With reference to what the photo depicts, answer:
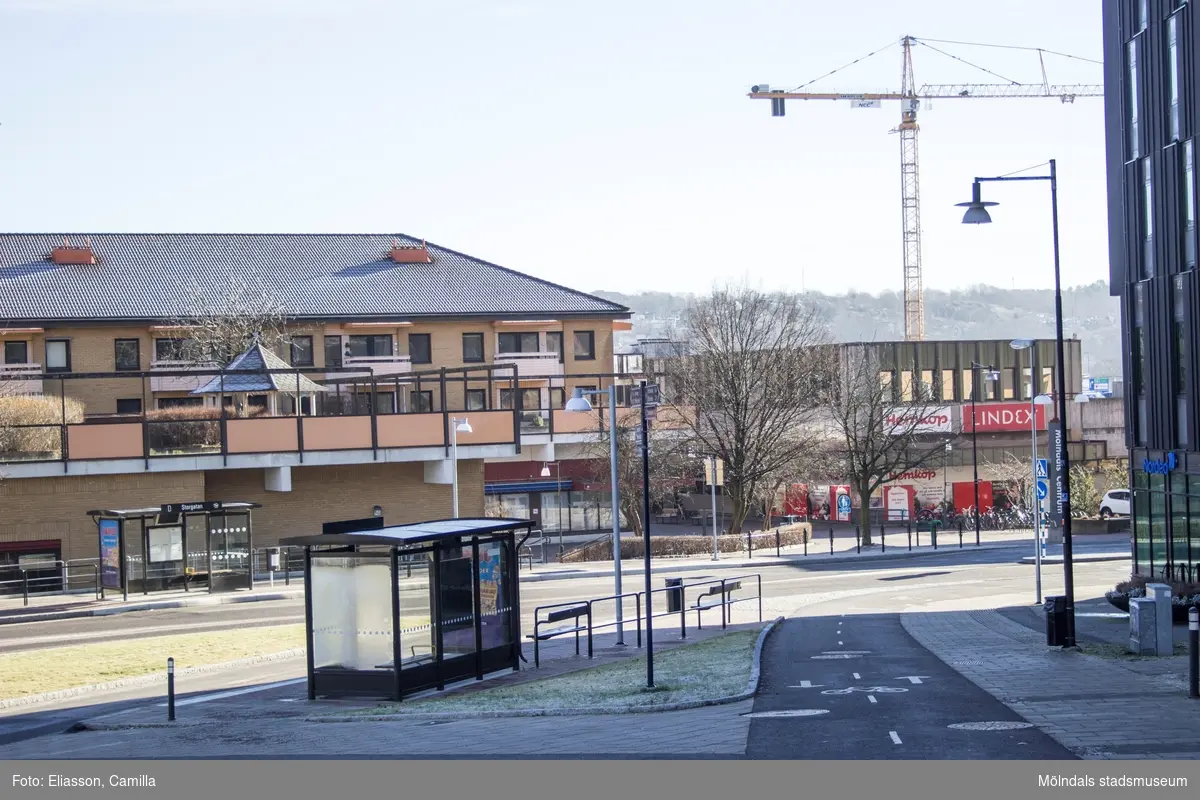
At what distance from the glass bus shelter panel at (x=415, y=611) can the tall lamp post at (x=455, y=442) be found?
20671 millimetres

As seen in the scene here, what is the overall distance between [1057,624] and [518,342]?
1772 inches

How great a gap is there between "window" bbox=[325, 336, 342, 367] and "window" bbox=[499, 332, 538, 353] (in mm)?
7654

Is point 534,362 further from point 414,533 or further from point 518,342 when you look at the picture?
point 414,533

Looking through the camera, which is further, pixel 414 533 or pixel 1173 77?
pixel 1173 77

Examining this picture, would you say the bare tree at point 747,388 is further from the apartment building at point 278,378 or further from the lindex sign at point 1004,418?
the lindex sign at point 1004,418

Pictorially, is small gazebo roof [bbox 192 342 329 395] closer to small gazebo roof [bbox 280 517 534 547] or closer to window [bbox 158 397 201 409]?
window [bbox 158 397 201 409]

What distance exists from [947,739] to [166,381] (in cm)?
5107

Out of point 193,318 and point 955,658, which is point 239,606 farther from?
point 193,318

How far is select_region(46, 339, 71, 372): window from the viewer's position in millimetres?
57438

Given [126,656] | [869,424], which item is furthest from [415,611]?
[869,424]

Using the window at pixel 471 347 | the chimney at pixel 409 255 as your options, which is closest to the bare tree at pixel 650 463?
the window at pixel 471 347

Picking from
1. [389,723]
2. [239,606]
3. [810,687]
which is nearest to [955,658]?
[810,687]

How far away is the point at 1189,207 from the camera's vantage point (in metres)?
29.0

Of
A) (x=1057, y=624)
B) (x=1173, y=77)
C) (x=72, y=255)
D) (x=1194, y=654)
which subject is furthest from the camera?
(x=72, y=255)
